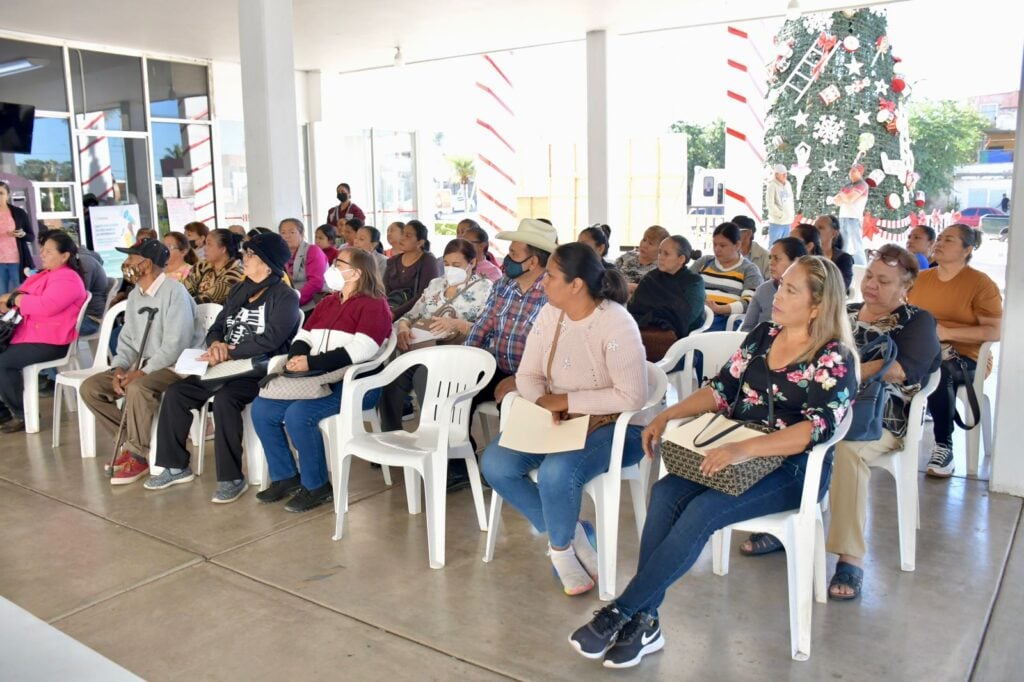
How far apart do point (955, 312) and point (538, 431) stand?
244 centimetres

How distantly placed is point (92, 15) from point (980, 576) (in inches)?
375

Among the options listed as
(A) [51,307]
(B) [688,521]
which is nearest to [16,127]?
(A) [51,307]

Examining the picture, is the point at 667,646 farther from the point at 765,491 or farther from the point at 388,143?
the point at 388,143

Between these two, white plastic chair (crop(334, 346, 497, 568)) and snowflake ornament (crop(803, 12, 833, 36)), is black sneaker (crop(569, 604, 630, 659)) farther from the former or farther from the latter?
snowflake ornament (crop(803, 12, 833, 36))

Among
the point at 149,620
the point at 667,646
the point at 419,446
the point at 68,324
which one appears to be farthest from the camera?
the point at 68,324

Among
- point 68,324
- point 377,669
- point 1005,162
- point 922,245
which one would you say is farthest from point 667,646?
point 1005,162

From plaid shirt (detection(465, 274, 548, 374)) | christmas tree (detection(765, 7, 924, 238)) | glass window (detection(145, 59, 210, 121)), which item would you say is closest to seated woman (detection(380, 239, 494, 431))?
plaid shirt (detection(465, 274, 548, 374))

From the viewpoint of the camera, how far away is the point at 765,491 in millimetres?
2529

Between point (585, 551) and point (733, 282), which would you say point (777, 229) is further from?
point (585, 551)

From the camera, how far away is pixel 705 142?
2195cm

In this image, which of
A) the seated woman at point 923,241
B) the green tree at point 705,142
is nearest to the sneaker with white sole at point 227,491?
the seated woman at point 923,241

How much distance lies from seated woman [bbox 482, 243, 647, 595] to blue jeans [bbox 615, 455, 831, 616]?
1.23 feet

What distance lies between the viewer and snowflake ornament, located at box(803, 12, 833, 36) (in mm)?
9312

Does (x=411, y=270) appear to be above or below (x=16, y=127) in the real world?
below
